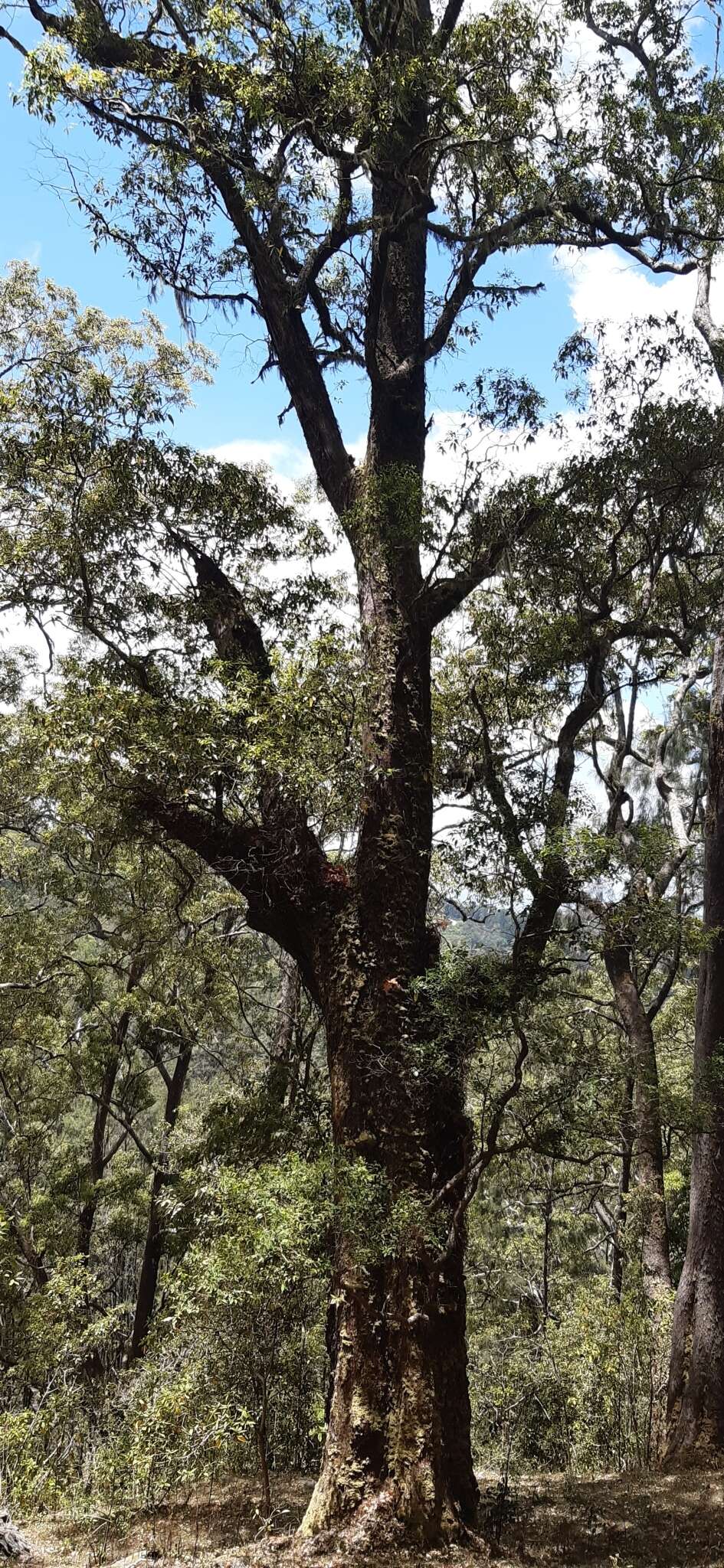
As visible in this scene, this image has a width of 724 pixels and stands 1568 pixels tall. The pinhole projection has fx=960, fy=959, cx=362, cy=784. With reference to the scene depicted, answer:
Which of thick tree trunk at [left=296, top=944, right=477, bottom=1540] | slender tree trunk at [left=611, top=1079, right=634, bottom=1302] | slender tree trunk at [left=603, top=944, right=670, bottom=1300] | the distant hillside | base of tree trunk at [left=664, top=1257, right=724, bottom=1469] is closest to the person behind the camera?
thick tree trunk at [left=296, top=944, right=477, bottom=1540]

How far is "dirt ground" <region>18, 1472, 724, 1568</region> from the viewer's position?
16.3 ft

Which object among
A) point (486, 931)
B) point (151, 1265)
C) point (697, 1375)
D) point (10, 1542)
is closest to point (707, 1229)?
point (697, 1375)

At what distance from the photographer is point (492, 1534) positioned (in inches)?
221

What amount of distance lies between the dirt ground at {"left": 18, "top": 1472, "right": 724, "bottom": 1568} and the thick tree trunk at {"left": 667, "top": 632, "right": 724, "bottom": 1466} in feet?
1.56

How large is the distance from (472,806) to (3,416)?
15.7 feet

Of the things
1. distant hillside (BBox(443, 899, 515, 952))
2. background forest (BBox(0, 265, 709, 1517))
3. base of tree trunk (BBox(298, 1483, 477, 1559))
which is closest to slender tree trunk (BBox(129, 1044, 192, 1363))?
background forest (BBox(0, 265, 709, 1517))

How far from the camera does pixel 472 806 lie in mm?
7645

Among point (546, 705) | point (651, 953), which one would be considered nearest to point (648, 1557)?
point (651, 953)

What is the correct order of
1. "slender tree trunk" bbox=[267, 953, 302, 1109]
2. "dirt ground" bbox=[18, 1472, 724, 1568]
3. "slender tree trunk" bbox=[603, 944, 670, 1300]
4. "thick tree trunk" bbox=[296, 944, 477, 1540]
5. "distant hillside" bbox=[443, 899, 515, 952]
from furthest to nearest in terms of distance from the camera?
"slender tree trunk" bbox=[267, 953, 302, 1109]
"slender tree trunk" bbox=[603, 944, 670, 1300]
"distant hillside" bbox=[443, 899, 515, 952]
"thick tree trunk" bbox=[296, 944, 477, 1540]
"dirt ground" bbox=[18, 1472, 724, 1568]

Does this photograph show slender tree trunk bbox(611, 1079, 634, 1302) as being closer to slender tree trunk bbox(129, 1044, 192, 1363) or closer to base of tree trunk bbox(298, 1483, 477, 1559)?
base of tree trunk bbox(298, 1483, 477, 1559)

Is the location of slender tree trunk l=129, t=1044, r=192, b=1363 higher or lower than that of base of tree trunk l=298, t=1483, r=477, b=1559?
higher

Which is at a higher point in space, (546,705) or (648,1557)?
(546,705)

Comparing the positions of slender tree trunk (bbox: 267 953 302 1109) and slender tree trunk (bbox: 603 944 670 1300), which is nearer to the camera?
slender tree trunk (bbox: 603 944 670 1300)

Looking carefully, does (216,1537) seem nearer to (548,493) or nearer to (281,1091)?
(281,1091)
